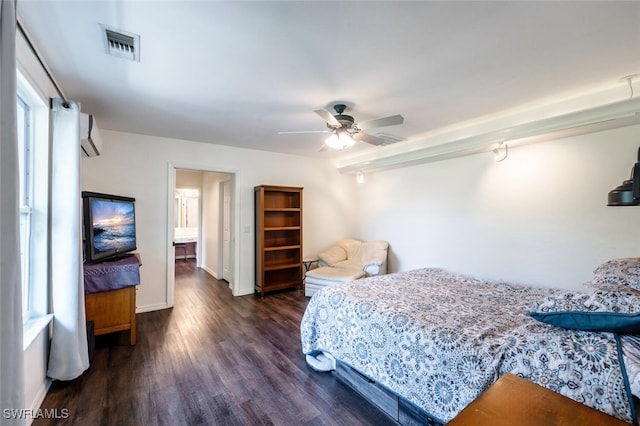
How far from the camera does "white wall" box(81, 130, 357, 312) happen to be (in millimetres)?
3639

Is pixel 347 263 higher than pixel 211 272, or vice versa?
pixel 347 263

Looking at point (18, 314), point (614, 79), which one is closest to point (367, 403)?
point (18, 314)

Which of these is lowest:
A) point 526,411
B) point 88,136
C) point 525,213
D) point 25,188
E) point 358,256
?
point 358,256

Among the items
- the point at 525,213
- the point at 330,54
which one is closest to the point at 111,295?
the point at 330,54

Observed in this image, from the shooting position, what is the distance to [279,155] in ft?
16.3

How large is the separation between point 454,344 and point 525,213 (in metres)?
2.50

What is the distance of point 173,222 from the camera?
13.2 feet

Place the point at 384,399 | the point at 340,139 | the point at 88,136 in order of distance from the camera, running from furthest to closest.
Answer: the point at 340,139 → the point at 88,136 → the point at 384,399

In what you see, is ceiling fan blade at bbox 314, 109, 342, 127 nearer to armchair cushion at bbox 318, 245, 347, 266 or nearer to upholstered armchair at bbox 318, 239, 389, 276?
upholstered armchair at bbox 318, 239, 389, 276

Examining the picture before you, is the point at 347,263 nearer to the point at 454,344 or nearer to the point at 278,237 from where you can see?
the point at 278,237

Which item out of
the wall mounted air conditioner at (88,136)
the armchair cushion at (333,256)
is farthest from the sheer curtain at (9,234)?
the armchair cushion at (333,256)

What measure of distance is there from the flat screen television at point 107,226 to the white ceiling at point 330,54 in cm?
100

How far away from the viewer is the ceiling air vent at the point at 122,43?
1704 mm

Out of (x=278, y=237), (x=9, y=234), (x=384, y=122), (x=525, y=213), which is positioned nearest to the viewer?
(x=9, y=234)
